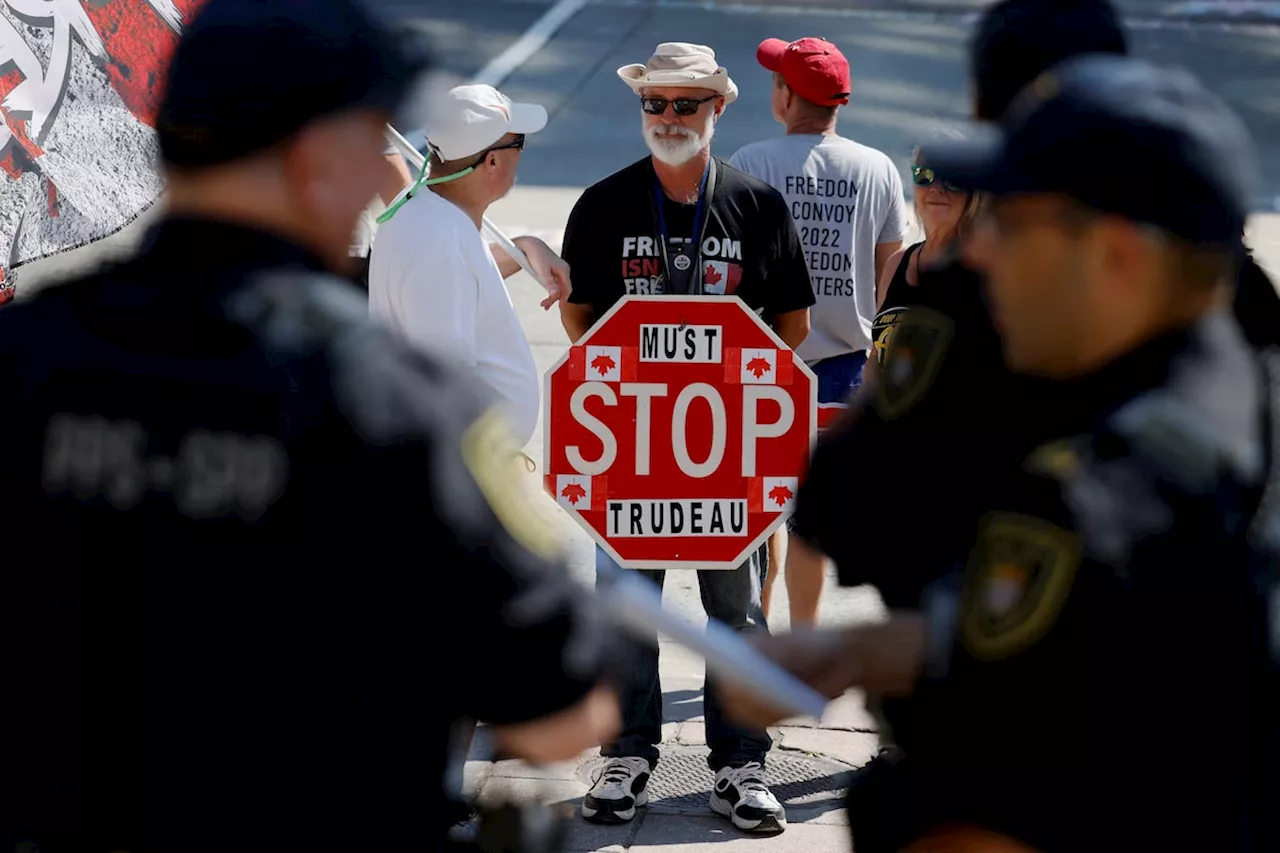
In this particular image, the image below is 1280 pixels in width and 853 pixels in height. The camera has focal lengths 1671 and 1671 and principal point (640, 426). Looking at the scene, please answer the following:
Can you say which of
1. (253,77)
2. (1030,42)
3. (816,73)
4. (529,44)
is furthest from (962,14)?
(253,77)

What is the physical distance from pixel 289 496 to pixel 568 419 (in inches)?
119

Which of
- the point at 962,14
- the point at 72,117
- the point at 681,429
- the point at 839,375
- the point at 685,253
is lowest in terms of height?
the point at 962,14

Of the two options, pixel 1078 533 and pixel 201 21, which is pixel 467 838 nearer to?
pixel 1078 533

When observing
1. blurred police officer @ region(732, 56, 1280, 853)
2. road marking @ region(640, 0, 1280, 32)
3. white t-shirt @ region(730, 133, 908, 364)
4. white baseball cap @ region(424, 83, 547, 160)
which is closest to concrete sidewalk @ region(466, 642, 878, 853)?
white t-shirt @ region(730, 133, 908, 364)

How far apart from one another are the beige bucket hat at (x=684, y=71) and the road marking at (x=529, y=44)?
40.5 ft

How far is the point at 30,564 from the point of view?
6.13 feet

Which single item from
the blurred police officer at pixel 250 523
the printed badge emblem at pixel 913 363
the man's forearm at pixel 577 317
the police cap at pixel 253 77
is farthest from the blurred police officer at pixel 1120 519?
the man's forearm at pixel 577 317

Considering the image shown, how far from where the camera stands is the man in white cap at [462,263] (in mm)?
4461

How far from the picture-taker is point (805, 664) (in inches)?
98.7

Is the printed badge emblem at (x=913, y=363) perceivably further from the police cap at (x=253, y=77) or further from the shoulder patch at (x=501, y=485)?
the police cap at (x=253, y=77)

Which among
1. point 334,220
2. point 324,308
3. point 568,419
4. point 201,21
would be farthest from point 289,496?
point 568,419

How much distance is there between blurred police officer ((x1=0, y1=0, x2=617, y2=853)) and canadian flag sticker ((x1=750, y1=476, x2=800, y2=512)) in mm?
2918

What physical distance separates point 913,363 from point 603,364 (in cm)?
226

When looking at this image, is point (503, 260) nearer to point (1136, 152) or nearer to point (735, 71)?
point (1136, 152)
